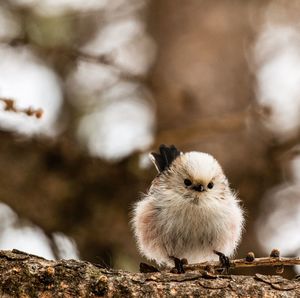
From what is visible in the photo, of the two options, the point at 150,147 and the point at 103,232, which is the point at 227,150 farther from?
the point at 103,232

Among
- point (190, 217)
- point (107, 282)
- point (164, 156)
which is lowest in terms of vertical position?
point (107, 282)

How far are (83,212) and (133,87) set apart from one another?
1.40 metres

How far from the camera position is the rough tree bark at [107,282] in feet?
6.27

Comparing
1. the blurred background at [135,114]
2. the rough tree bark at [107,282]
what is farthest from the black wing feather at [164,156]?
the rough tree bark at [107,282]

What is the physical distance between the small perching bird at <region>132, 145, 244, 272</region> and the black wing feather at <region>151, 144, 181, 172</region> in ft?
1.05

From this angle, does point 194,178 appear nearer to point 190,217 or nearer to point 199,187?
point 199,187

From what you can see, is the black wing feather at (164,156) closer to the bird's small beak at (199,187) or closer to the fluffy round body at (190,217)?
the fluffy round body at (190,217)

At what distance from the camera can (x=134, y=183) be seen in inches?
154

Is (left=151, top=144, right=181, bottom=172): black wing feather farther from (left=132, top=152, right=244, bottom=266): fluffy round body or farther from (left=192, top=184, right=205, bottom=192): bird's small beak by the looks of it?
(left=192, top=184, right=205, bottom=192): bird's small beak

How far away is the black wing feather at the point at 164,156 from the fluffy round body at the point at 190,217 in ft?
1.14

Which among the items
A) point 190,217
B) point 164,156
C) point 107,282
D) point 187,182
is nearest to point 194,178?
point 187,182

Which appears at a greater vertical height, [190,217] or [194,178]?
[194,178]

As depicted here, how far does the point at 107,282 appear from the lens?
1.98 metres

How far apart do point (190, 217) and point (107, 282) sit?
1.27m
